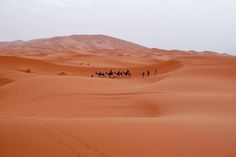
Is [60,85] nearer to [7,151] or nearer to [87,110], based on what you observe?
[87,110]

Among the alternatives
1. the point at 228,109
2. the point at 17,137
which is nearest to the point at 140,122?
the point at 17,137

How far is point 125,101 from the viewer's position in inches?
398

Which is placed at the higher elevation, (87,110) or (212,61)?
(212,61)

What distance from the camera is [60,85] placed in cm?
1355

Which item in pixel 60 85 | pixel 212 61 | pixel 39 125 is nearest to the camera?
pixel 39 125

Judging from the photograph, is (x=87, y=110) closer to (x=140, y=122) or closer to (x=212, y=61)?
(x=140, y=122)

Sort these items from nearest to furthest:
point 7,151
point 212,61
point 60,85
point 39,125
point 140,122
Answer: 1. point 7,151
2. point 39,125
3. point 140,122
4. point 60,85
5. point 212,61

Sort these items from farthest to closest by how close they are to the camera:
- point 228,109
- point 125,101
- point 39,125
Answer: point 125,101, point 228,109, point 39,125

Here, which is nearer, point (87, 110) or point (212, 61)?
point (87, 110)

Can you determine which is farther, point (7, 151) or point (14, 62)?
point (14, 62)

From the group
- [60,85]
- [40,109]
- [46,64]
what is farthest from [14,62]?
[40,109]

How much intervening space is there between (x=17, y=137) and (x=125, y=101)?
17.8 feet

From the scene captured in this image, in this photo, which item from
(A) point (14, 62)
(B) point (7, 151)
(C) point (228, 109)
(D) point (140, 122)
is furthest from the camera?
(A) point (14, 62)

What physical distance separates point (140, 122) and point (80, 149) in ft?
5.68
